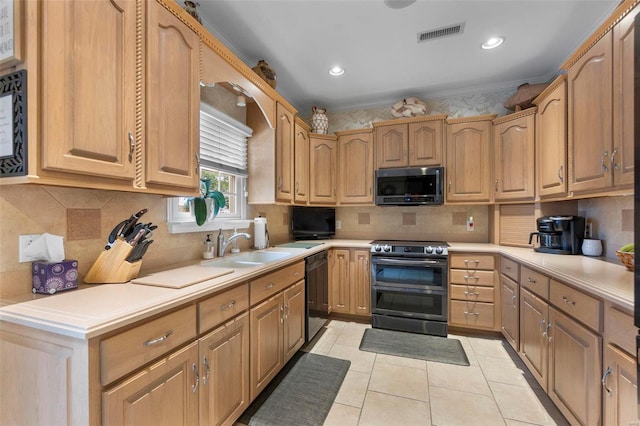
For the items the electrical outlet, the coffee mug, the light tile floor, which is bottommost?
the light tile floor

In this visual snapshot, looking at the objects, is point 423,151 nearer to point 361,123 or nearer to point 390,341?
point 361,123

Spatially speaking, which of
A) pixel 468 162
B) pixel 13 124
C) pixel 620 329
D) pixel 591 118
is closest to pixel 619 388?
pixel 620 329

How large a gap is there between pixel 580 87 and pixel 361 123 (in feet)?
7.40

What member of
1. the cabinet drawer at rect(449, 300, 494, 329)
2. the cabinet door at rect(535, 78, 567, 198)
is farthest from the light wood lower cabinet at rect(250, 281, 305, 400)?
the cabinet door at rect(535, 78, 567, 198)

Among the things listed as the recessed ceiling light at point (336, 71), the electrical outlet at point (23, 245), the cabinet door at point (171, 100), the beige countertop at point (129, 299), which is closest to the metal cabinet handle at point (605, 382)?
the beige countertop at point (129, 299)

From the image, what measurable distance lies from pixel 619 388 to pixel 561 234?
152 cm

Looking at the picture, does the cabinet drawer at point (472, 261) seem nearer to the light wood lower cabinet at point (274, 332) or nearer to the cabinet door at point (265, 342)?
the light wood lower cabinet at point (274, 332)

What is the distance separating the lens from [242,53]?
2506 mm

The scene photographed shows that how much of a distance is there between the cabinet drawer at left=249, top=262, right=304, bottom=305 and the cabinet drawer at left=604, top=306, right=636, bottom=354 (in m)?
1.76

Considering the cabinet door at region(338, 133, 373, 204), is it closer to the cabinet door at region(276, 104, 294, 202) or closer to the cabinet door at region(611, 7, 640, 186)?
the cabinet door at region(276, 104, 294, 202)

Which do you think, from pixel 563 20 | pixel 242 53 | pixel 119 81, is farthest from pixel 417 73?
A: pixel 119 81

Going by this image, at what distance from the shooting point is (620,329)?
115 centimetres

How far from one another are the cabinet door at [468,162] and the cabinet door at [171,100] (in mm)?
2696

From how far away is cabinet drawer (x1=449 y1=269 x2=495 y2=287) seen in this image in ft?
8.84
